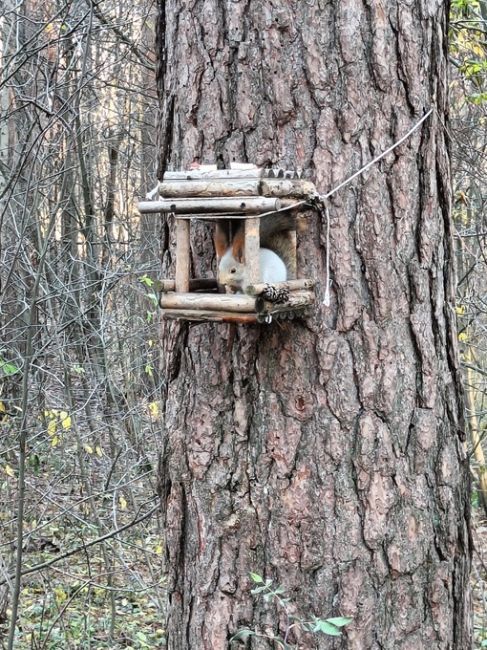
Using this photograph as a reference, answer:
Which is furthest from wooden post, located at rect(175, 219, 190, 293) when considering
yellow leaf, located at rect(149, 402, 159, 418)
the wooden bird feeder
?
yellow leaf, located at rect(149, 402, 159, 418)

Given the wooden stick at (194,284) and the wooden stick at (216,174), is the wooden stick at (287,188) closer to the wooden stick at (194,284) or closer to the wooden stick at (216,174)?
the wooden stick at (216,174)

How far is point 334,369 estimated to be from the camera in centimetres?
167

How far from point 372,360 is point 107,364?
12.6 feet

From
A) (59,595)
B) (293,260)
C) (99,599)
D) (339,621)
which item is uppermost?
(293,260)

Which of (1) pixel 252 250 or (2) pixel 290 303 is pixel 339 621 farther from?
(1) pixel 252 250

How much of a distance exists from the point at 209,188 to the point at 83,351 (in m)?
4.16

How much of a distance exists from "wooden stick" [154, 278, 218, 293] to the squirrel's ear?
7 centimetres

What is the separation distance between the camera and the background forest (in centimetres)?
417

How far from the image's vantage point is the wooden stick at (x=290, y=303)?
57.8 inches

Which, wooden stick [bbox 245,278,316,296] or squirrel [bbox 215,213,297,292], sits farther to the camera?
squirrel [bbox 215,213,297,292]

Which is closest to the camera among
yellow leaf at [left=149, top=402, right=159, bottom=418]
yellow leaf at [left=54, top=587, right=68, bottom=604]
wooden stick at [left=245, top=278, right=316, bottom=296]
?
wooden stick at [left=245, top=278, right=316, bottom=296]

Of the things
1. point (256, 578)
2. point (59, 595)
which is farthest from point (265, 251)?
point (59, 595)

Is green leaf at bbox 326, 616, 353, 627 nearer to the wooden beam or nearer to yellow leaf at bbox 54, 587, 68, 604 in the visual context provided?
the wooden beam

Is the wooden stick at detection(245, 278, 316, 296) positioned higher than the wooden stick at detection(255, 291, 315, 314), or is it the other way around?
the wooden stick at detection(245, 278, 316, 296)
